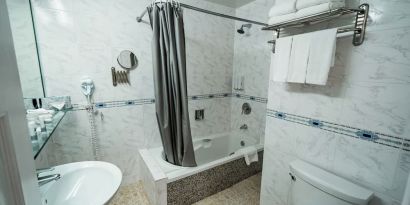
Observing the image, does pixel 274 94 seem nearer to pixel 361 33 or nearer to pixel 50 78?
pixel 361 33

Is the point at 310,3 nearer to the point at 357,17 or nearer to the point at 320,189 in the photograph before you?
the point at 357,17

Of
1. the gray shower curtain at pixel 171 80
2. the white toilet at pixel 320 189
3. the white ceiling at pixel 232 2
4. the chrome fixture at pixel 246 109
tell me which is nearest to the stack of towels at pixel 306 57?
→ the white toilet at pixel 320 189

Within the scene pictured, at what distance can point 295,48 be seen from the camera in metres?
1.28

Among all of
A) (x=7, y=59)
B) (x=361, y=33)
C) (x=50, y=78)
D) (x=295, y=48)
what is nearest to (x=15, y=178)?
(x=7, y=59)

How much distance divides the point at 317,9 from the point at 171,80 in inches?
53.1

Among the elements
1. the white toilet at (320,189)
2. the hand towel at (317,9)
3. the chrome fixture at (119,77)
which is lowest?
the white toilet at (320,189)

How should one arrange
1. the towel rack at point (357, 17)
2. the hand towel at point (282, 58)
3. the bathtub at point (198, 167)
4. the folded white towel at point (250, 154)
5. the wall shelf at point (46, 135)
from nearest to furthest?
the wall shelf at point (46, 135), the towel rack at point (357, 17), the hand towel at point (282, 58), the bathtub at point (198, 167), the folded white towel at point (250, 154)

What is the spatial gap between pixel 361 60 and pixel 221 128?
2195 mm

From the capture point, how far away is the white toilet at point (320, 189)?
3.33ft

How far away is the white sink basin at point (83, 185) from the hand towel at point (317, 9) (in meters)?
1.59

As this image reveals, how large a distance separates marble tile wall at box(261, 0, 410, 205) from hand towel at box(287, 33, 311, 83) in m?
0.14

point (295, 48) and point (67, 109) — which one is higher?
point (295, 48)

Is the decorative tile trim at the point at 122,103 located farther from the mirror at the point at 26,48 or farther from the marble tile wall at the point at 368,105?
the marble tile wall at the point at 368,105

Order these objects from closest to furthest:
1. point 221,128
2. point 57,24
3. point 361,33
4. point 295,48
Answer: point 361,33 → point 295,48 → point 57,24 → point 221,128
